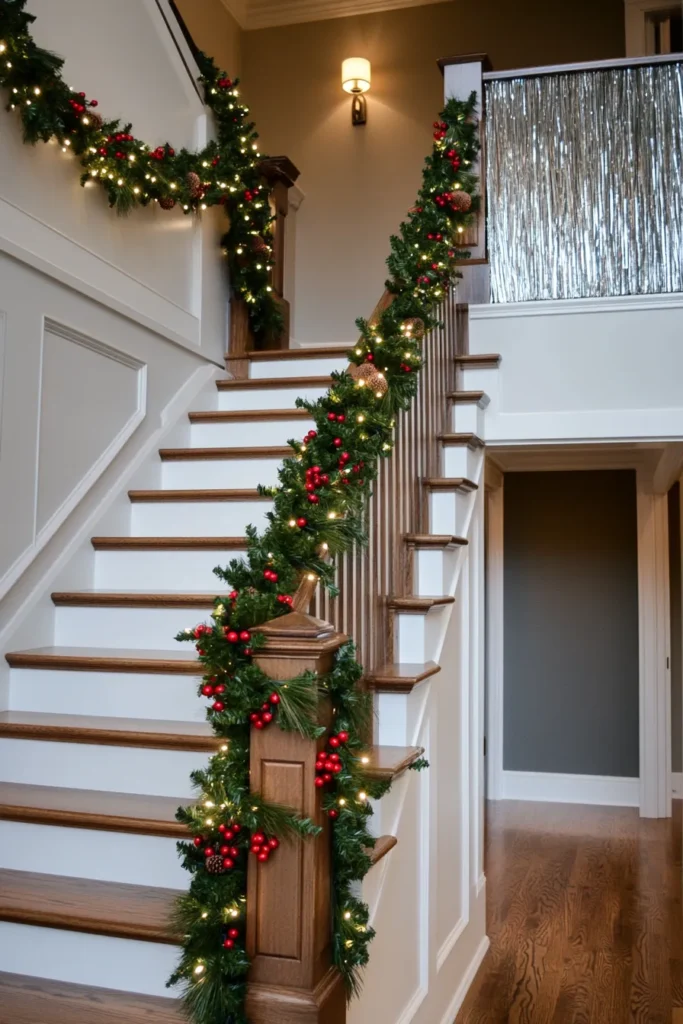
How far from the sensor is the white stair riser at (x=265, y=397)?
3.89m

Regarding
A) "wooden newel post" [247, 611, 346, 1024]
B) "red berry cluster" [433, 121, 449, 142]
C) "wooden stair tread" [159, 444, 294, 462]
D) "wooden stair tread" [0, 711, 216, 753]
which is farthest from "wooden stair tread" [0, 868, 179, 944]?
"red berry cluster" [433, 121, 449, 142]

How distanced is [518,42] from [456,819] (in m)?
4.97

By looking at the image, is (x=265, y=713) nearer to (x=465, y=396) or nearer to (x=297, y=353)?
(x=465, y=396)

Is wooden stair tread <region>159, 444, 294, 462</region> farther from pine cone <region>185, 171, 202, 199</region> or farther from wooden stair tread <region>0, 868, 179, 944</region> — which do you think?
wooden stair tread <region>0, 868, 179, 944</region>

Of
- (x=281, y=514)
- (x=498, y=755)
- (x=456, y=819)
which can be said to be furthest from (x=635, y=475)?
(x=281, y=514)

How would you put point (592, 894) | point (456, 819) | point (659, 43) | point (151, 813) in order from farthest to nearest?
1. point (659, 43)
2. point (592, 894)
3. point (456, 819)
4. point (151, 813)

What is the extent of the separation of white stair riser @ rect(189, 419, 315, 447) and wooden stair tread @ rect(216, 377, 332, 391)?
19cm

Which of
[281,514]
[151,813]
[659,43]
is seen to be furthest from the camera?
[659,43]

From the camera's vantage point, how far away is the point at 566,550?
21.1 feet

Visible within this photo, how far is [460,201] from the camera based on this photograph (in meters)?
3.54

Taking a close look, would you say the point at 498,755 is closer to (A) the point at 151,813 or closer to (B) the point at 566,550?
(B) the point at 566,550

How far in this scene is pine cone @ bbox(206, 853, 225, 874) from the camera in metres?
1.77

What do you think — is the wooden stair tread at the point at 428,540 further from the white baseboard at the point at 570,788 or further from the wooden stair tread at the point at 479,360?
the white baseboard at the point at 570,788

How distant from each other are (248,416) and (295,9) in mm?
4106
